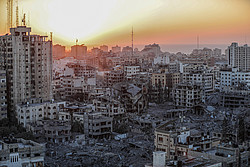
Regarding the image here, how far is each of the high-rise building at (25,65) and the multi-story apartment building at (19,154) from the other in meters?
11.1

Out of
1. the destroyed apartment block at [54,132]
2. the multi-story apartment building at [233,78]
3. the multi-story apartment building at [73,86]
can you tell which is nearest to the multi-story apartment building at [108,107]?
the destroyed apartment block at [54,132]

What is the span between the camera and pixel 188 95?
34.7 meters

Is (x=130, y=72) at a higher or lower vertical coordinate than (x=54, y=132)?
higher

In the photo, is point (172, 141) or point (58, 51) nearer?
point (172, 141)

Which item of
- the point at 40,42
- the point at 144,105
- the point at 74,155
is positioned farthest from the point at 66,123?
the point at 144,105

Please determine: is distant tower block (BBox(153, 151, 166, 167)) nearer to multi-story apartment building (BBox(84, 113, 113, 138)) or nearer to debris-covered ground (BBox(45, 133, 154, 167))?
debris-covered ground (BBox(45, 133, 154, 167))

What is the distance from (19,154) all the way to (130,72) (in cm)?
3154

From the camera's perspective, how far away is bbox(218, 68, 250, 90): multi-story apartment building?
39812 mm

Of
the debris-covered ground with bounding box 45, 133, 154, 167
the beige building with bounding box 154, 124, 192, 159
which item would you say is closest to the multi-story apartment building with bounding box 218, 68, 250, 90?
the debris-covered ground with bounding box 45, 133, 154, 167

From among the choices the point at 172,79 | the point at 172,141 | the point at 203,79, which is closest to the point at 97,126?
the point at 172,141

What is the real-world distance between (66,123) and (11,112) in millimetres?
6033

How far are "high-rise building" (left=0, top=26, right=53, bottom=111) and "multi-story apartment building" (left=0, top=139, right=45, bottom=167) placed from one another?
36.4 feet

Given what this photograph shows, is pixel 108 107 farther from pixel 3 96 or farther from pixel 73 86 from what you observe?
pixel 73 86

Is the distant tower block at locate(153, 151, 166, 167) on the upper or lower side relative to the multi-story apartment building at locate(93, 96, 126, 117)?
lower
